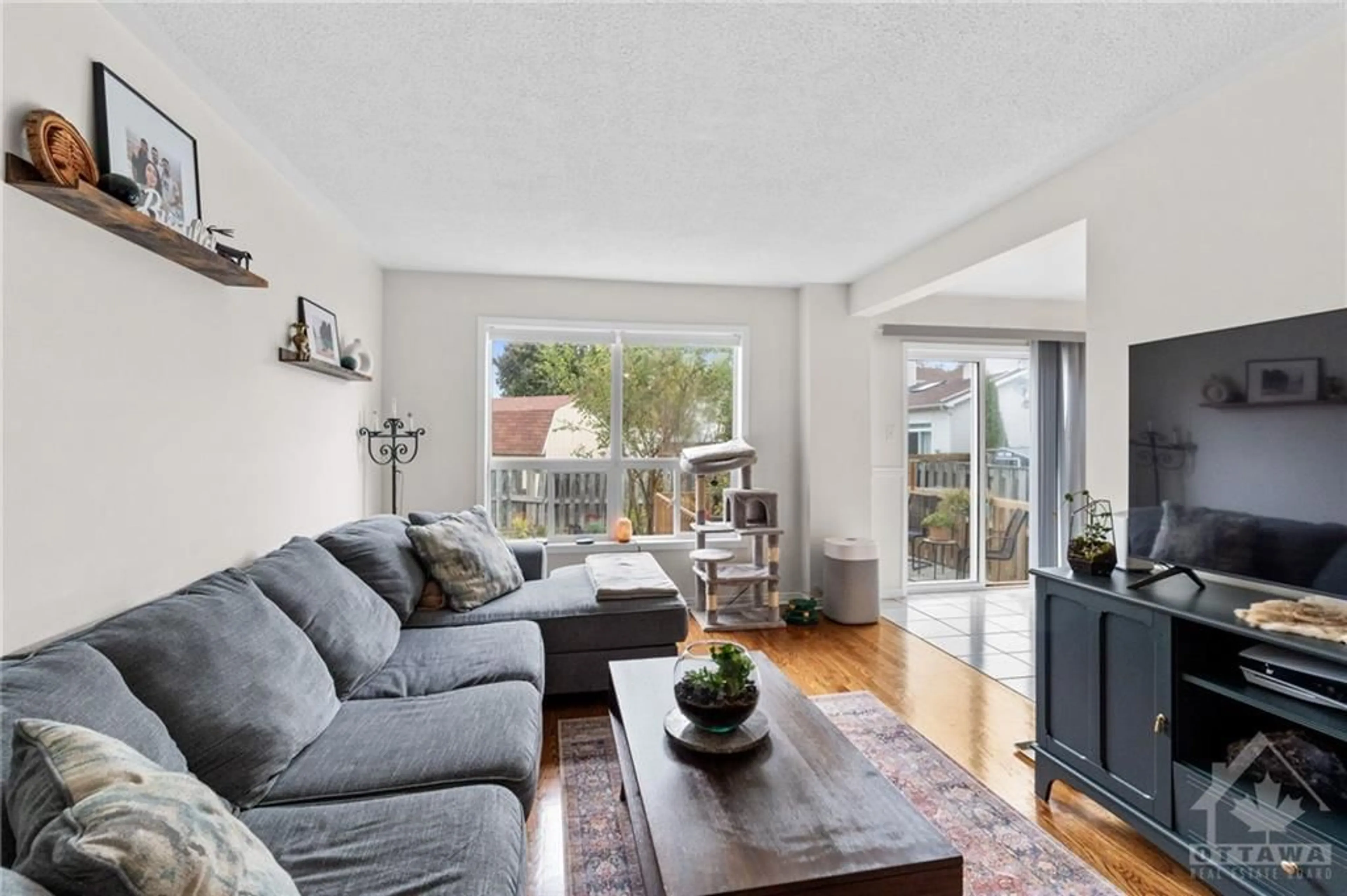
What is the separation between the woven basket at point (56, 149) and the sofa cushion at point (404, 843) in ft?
4.90

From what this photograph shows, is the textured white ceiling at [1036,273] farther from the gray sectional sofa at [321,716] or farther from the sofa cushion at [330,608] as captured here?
the sofa cushion at [330,608]

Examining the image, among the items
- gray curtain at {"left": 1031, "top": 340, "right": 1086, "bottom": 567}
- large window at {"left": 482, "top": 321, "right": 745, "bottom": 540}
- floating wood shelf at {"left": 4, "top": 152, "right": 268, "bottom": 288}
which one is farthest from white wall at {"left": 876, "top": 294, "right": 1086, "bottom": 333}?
floating wood shelf at {"left": 4, "top": 152, "right": 268, "bottom": 288}

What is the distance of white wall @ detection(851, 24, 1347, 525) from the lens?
1.77m

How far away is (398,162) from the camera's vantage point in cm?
260

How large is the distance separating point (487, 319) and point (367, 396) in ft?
3.13

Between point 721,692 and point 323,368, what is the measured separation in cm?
247

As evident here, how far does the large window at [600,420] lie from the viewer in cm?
453

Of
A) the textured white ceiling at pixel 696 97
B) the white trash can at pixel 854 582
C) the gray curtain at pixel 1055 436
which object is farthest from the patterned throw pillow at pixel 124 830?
the gray curtain at pixel 1055 436

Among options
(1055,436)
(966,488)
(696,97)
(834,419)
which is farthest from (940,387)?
(696,97)

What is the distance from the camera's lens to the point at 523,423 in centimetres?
455

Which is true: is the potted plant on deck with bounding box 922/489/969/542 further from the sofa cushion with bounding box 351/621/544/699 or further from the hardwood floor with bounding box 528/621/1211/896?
the sofa cushion with bounding box 351/621/544/699

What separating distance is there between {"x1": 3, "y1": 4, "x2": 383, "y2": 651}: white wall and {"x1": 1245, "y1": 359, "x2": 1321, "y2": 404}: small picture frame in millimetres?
3084

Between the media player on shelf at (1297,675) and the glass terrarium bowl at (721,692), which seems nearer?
the media player on shelf at (1297,675)

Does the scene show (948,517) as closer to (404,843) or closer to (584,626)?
(584,626)
